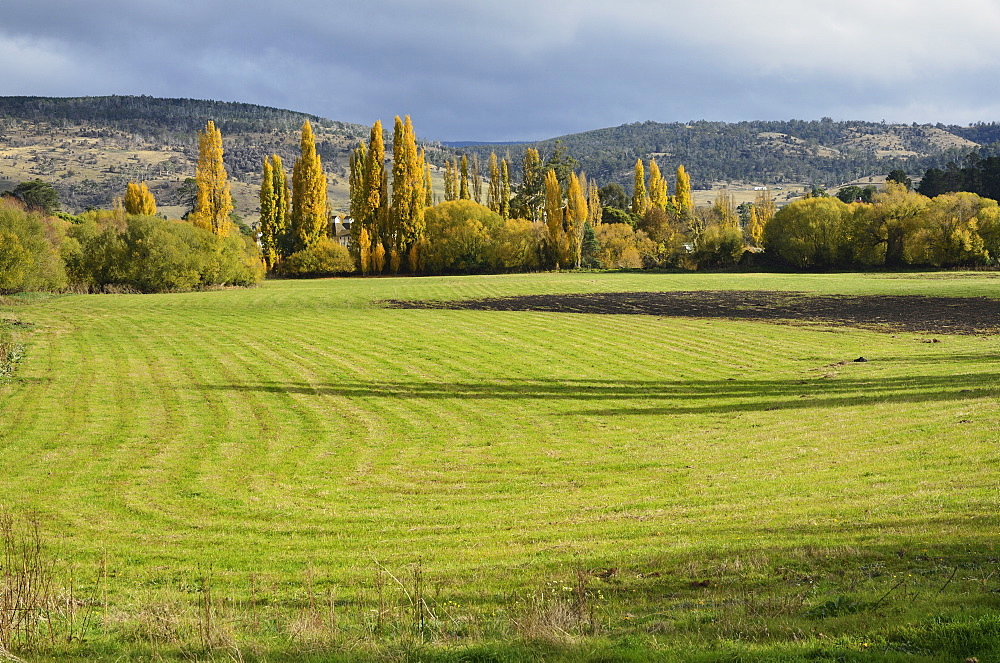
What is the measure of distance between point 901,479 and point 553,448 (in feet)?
20.6

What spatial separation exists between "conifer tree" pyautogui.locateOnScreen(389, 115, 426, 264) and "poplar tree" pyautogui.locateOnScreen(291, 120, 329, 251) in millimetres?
7679

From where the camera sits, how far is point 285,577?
26.9 ft

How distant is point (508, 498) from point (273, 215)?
77.8m

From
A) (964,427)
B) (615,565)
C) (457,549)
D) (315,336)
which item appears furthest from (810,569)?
(315,336)

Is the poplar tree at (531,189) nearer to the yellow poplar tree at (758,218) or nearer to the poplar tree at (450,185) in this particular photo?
the poplar tree at (450,185)

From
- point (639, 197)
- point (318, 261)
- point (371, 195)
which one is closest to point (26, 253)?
point (318, 261)

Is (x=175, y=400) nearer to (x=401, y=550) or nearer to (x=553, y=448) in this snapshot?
(x=553, y=448)

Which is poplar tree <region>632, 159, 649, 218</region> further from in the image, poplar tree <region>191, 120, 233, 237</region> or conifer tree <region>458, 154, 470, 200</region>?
→ poplar tree <region>191, 120, 233, 237</region>

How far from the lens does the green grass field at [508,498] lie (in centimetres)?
560

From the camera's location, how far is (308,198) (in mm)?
81062

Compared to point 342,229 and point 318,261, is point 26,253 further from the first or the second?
point 342,229

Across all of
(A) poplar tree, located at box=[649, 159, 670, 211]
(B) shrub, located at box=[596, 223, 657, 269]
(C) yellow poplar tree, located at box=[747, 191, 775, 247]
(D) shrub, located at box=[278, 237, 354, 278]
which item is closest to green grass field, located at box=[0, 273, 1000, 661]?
(D) shrub, located at box=[278, 237, 354, 278]

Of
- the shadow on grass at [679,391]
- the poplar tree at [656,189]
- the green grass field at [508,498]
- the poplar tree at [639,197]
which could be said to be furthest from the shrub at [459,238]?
the shadow on grass at [679,391]

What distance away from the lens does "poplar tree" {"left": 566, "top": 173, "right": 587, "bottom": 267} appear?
88.5 metres
